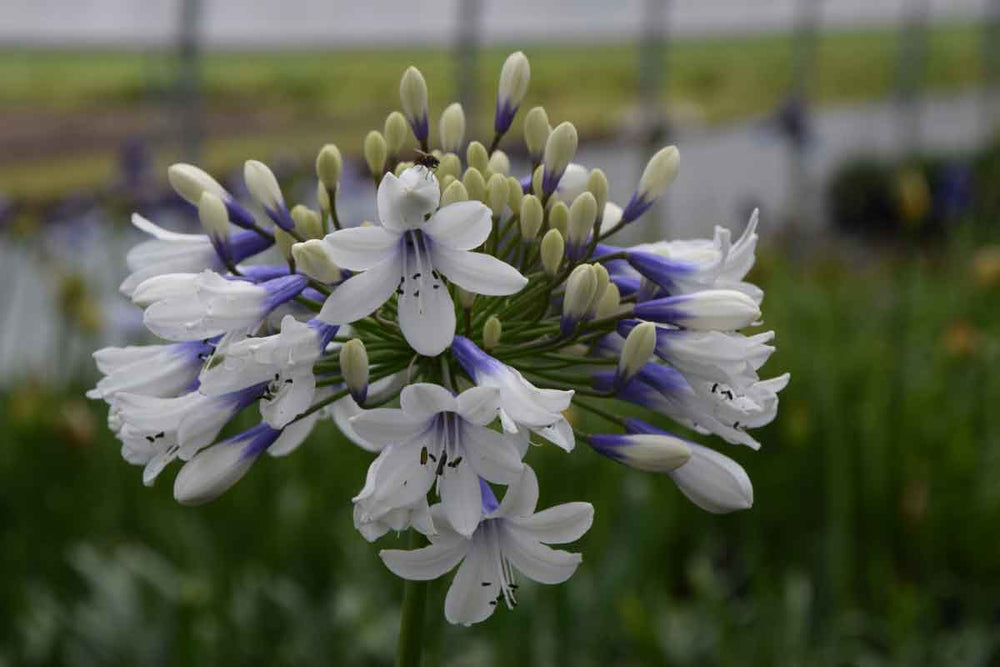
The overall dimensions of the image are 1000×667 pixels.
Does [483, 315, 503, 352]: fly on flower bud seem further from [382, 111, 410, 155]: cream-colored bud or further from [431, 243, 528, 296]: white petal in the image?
[382, 111, 410, 155]: cream-colored bud

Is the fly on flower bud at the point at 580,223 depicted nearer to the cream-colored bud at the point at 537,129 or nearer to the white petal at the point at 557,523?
the cream-colored bud at the point at 537,129

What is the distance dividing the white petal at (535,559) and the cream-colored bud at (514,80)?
0.63m

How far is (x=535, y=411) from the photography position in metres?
1.09

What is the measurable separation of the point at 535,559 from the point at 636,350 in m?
0.26

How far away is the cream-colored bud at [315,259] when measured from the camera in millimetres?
1160

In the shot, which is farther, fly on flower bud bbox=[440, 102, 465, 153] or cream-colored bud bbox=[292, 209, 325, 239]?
fly on flower bud bbox=[440, 102, 465, 153]

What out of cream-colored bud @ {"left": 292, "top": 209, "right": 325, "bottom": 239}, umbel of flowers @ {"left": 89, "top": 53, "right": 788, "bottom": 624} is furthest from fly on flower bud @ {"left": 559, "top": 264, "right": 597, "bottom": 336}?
cream-colored bud @ {"left": 292, "top": 209, "right": 325, "bottom": 239}

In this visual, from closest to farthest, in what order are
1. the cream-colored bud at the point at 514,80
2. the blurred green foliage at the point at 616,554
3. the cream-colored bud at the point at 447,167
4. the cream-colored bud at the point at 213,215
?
the cream-colored bud at the point at 213,215
the cream-colored bud at the point at 447,167
the cream-colored bud at the point at 514,80
the blurred green foliage at the point at 616,554

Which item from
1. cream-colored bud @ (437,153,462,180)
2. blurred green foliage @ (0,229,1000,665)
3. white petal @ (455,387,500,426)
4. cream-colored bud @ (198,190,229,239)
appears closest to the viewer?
white petal @ (455,387,500,426)

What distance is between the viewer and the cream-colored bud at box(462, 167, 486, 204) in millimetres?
1338

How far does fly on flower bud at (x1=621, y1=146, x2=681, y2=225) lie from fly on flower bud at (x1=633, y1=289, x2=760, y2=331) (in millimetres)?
216

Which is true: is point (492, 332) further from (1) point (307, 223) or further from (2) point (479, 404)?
(1) point (307, 223)

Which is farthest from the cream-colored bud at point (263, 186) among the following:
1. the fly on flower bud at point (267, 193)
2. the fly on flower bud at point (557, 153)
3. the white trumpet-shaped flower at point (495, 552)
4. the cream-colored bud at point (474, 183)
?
the white trumpet-shaped flower at point (495, 552)

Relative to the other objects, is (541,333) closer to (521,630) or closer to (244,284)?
(244,284)
